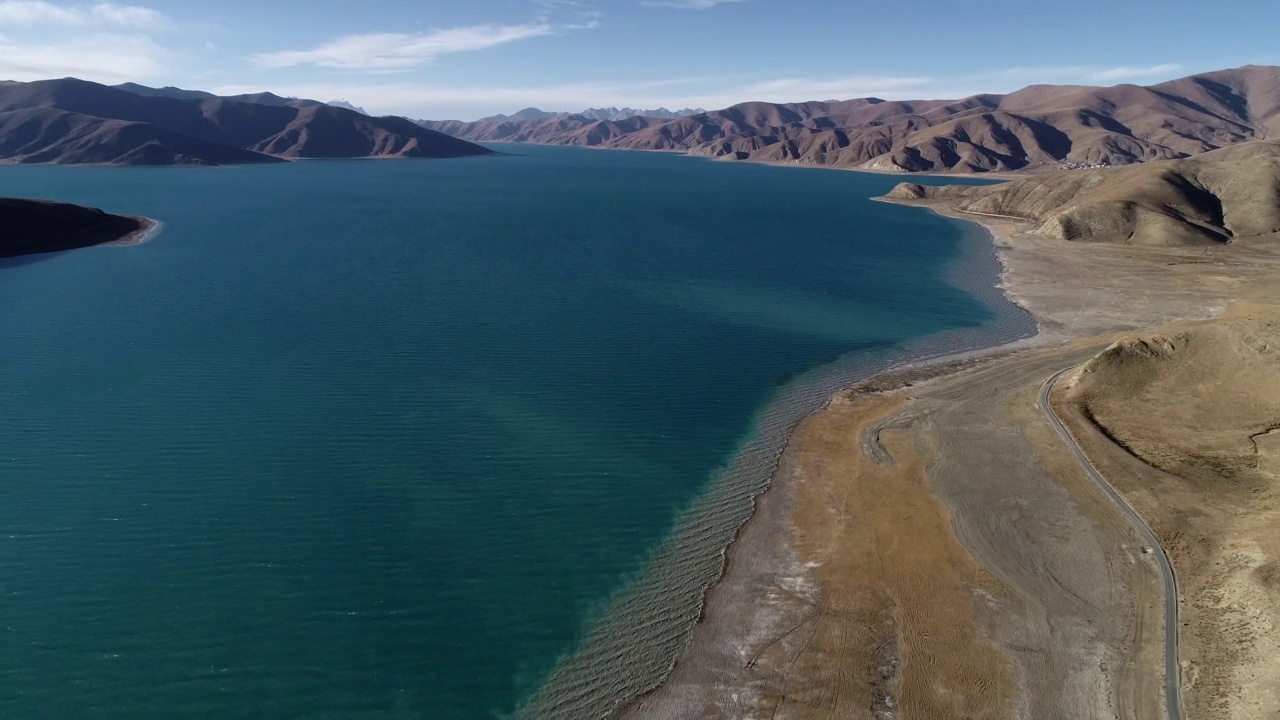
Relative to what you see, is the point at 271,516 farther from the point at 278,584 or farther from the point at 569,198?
the point at 569,198

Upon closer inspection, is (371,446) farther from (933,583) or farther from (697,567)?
(933,583)

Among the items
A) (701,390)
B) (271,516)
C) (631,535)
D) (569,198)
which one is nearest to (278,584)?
(271,516)

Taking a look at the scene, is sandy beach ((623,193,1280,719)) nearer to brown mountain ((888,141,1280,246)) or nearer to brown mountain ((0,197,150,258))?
brown mountain ((888,141,1280,246))

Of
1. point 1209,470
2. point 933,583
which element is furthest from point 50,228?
point 1209,470

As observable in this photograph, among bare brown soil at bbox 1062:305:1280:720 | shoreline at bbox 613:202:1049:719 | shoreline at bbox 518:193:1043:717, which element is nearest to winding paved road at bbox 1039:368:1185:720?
bare brown soil at bbox 1062:305:1280:720

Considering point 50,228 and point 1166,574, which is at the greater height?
point 50,228

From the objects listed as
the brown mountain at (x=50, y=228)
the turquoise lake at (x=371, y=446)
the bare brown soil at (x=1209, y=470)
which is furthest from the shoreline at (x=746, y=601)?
the brown mountain at (x=50, y=228)
